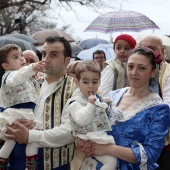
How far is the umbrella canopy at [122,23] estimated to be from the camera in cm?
609

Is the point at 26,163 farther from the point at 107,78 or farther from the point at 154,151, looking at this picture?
the point at 107,78

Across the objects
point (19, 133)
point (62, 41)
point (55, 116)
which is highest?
point (62, 41)

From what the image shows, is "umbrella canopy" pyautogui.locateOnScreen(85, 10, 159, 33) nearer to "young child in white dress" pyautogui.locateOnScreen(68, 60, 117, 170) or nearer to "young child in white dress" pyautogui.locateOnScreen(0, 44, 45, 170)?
"young child in white dress" pyautogui.locateOnScreen(0, 44, 45, 170)

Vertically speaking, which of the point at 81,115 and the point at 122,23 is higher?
the point at 122,23

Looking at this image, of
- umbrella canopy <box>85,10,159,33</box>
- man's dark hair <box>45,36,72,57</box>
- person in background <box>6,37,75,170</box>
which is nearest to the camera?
person in background <box>6,37,75,170</box>

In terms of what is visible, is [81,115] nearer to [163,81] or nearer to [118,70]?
[163,81]

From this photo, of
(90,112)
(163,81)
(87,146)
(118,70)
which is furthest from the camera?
(118,70)

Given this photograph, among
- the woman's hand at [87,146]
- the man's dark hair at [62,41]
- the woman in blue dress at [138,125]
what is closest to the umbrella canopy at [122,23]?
the man's dark hair at [62,41]

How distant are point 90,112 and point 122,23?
12.1 ft

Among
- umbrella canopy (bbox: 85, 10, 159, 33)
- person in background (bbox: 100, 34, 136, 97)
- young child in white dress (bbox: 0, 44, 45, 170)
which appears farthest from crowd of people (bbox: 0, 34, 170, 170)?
umbrella canopy (bbox: 85, 10, 159, 33)

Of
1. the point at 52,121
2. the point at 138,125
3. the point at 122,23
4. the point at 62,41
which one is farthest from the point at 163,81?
the point at 122,23

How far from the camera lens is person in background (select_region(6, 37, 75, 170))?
3.05 m

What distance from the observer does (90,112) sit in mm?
2660

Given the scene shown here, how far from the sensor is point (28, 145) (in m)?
3.12
